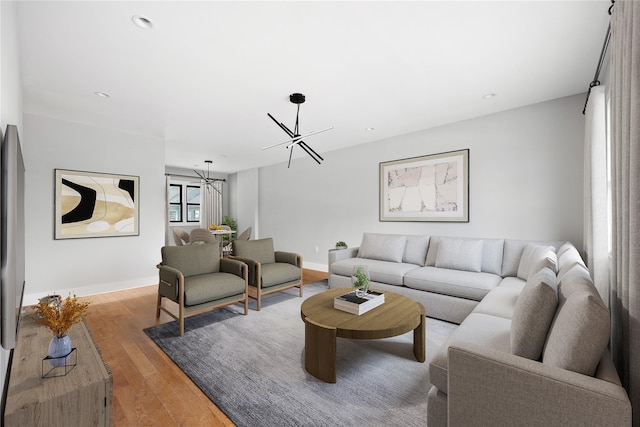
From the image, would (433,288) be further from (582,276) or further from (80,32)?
(80,32)

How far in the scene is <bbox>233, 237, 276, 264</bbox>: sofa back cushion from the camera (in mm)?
3965

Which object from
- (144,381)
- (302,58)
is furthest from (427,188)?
(144,381)

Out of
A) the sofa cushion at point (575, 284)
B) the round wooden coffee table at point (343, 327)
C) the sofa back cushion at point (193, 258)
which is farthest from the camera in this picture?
the sofa back cushion at point (193, 258)

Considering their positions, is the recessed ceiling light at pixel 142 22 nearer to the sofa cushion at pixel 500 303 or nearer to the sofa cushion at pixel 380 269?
the sofa cushion at pixel 500 303

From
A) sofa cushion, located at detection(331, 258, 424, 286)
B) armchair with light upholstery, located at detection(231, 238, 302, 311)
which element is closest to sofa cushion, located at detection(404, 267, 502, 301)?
sofa cushion, located at detection(331, 258, 424, 286)

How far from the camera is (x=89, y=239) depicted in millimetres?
4137

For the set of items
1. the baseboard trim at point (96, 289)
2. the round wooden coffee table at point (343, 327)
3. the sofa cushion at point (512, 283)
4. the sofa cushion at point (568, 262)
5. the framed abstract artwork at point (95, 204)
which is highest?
the framed abstract artwork at point (95, 204)

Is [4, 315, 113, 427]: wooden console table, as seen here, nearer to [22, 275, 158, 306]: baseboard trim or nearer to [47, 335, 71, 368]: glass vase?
[47, 335, 71, 368]: glass vase

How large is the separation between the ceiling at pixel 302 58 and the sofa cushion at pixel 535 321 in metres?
1.76

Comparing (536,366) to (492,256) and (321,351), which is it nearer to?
(321,351)

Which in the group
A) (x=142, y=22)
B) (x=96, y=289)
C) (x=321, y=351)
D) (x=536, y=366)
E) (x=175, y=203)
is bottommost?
(x=96, y=289)

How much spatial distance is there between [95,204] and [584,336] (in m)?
5.28

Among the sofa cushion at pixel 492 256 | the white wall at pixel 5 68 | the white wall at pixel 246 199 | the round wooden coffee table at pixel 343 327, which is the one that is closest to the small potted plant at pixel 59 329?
the white wall at pixel 5 68

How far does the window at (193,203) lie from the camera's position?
8.34 meters
